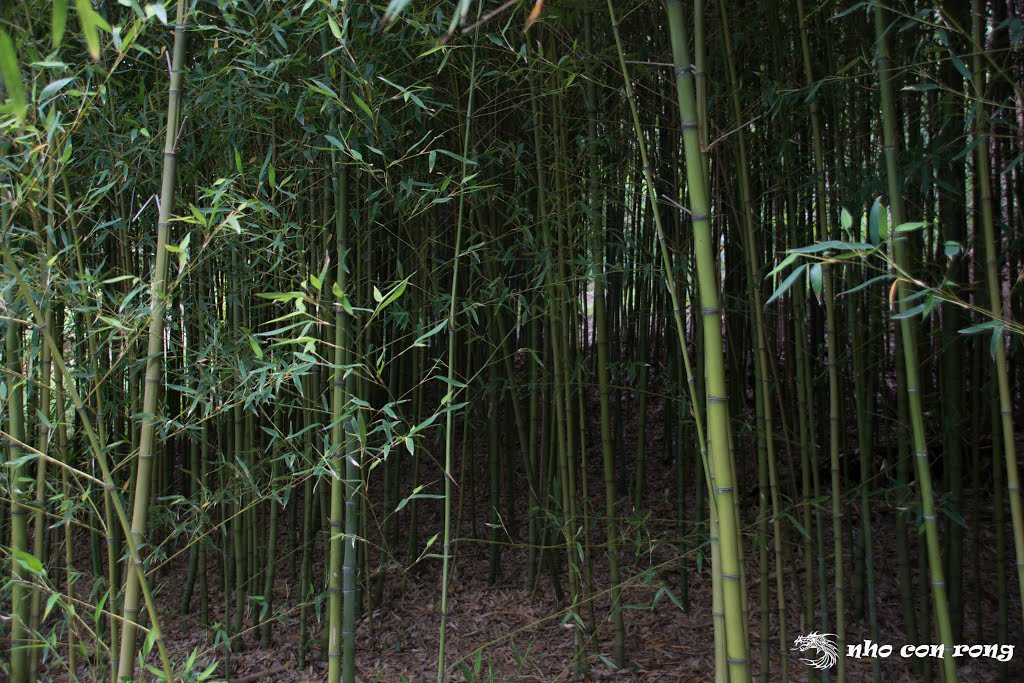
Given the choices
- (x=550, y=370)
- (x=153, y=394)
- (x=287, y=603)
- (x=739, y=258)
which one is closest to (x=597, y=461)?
(x=550, y=370)

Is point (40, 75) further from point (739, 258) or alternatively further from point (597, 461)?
point (597, 461)

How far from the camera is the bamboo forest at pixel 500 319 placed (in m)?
1.68

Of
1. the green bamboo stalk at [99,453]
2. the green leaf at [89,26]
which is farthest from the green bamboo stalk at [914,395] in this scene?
the green bamboo stalk at [99,453]

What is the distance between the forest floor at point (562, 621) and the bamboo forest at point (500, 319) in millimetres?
21

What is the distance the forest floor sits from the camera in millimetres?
2848

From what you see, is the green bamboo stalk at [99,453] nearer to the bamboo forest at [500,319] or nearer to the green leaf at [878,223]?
the bamboo forest at [500,319]

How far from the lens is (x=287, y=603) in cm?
348

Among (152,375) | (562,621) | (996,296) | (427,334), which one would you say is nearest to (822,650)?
(562,621)

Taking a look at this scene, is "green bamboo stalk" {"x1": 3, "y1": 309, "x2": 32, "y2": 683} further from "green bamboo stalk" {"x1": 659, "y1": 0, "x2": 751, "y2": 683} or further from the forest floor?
"green bamboo stalk" {"x1": 659, "y1": 0, "x2": 751, "y2": 683}

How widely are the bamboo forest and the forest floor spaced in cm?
2

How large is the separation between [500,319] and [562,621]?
125 cm

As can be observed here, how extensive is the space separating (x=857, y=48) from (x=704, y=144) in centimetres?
155

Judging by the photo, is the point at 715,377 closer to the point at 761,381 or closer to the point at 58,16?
the point at 58,16

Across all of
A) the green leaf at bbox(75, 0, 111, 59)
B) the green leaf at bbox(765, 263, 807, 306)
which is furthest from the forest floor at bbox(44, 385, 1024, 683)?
the green leaf at bbox(75, 0, 111, 59)
